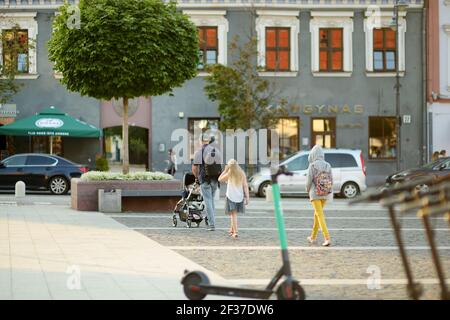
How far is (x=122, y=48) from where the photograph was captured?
22.0m

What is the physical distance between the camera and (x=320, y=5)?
37906 millimetres

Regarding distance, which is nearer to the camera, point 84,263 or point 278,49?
point 84,263

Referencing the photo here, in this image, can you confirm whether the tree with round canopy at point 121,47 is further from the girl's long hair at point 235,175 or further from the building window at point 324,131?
the building window at point 324,131

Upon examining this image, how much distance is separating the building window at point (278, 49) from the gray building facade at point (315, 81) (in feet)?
0.14

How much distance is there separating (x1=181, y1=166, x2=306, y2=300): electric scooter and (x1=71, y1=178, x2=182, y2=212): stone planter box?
14.6m

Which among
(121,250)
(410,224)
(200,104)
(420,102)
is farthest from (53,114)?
(121,250)

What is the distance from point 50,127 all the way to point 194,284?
89.8 ft

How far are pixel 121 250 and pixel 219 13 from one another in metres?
25.5

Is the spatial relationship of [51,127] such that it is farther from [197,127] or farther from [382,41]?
[382,41]

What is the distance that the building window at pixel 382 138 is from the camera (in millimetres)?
38094

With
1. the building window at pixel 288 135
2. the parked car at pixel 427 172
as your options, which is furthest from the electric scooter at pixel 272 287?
the building window at pixel 288 135

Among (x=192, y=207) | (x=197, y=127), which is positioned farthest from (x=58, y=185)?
(x=192, y=207)

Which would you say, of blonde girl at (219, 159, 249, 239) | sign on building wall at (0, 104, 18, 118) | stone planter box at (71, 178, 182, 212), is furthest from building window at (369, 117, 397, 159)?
blonde girl at (219, 159, 249, 239)
